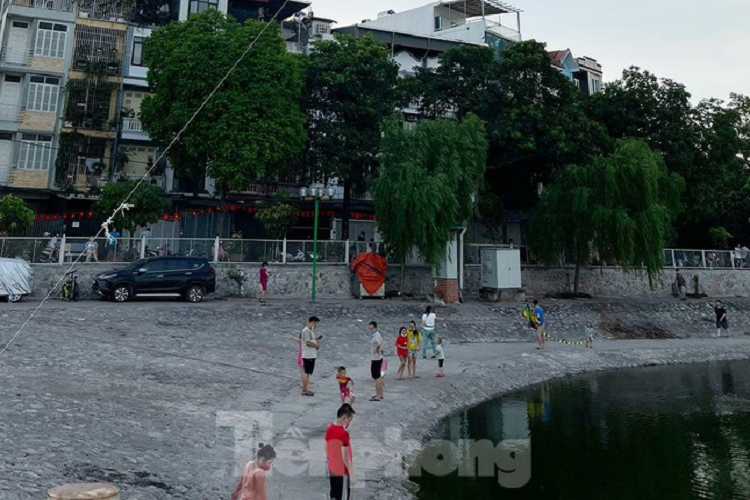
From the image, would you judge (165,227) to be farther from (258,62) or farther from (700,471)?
(700,471)

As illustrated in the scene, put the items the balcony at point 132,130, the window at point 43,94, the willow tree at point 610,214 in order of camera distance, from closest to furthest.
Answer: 1. the willow tree at point 610,214
2. the window at point 43,94
3. the balcony at point 132,130

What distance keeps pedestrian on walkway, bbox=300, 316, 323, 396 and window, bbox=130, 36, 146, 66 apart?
28864mm

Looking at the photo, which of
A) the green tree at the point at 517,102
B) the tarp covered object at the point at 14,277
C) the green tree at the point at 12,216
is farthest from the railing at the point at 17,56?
the green tree at the point at 517,102

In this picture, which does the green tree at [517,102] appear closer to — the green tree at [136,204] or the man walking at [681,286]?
the man walking at [681,286]

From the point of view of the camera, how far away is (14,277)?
21.6 meters

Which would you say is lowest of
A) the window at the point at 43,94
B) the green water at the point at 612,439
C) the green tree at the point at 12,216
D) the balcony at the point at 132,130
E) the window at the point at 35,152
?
the green water at the point at 612,439

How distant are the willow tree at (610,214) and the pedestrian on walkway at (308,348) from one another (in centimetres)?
2083

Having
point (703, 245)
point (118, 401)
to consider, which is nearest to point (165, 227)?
point (118, 401)

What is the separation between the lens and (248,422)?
36.6ft

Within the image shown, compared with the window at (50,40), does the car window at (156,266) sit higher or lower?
lower

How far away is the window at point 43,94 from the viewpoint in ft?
106

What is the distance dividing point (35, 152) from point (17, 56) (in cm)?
571

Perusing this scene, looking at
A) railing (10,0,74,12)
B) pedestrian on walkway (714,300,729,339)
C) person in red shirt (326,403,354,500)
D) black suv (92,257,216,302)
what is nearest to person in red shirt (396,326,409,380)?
person in red shirt (326,403,354,500)

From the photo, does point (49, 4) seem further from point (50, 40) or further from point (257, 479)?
point (257, 479)
